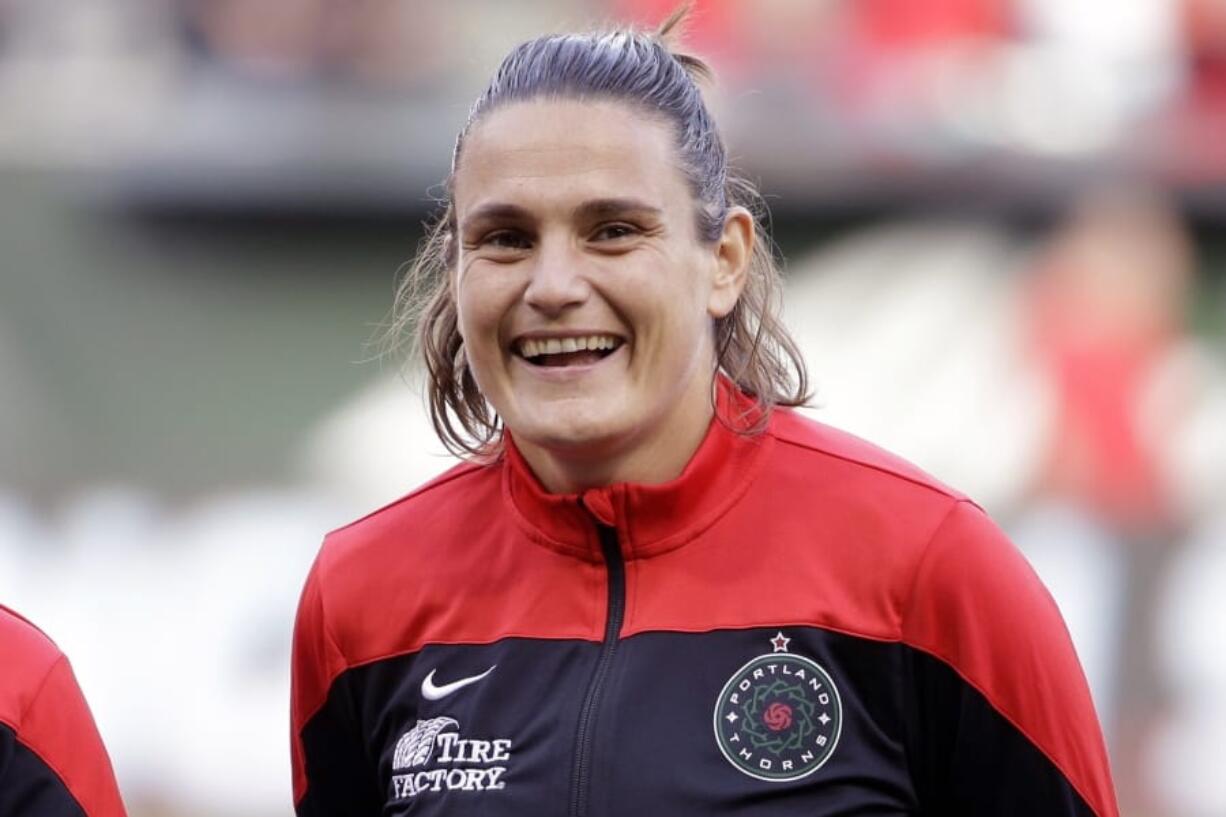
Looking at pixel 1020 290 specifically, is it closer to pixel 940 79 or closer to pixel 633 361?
pixel 940 79

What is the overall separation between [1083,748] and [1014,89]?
5.37 m

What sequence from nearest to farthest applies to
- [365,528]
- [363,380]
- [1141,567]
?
[365,528]
[1141,567]
[363,380]

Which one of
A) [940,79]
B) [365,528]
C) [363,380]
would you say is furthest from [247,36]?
[365,528]

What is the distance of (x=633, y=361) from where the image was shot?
2.49 metres

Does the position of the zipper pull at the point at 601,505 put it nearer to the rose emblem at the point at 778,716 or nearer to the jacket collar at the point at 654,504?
the jacket collar at the point at 654,504

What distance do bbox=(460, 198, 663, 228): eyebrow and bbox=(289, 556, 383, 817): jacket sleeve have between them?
0.53 metres

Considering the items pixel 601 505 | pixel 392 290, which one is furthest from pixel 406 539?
pixel 392 290

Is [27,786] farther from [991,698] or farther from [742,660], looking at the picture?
[991,698]

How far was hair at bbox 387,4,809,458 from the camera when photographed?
2568 mm

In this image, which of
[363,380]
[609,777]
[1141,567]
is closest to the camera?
[609,777]

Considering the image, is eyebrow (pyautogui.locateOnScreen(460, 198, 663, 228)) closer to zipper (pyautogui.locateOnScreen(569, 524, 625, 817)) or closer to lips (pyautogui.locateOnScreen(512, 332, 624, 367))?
lips (pyautogui.locateOnScreen(512, 332, 624, 367))

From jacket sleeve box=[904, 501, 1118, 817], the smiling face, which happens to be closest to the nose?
the smiling face

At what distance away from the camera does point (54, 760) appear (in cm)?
245

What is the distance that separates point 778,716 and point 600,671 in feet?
0.65
